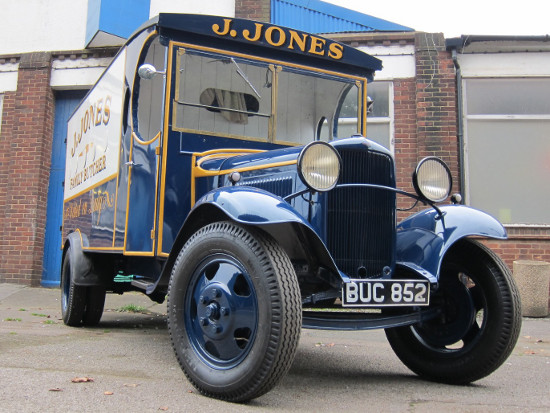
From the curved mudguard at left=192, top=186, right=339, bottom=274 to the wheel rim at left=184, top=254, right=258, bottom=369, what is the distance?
276 millimetres

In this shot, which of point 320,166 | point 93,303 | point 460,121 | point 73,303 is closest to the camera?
point 320,166

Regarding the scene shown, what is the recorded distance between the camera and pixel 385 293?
11.0ft

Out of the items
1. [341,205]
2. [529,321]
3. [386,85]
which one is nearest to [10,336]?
[341,205]

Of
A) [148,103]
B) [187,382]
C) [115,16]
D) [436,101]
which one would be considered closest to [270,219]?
[187,382]

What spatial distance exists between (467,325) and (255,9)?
8290 millimetres

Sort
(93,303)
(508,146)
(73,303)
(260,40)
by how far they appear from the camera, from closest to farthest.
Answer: (260,40), (73,303), (93,303), (508,146)

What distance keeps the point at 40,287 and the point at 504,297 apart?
8924 mm

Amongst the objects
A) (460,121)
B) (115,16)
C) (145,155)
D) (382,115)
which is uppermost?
(115,16)

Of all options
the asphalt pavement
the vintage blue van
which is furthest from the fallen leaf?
the vintage blue van

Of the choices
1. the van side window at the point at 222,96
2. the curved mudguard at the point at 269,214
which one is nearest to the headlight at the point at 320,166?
the curved mudguard at the point at 269,214

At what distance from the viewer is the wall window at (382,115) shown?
31.9ft

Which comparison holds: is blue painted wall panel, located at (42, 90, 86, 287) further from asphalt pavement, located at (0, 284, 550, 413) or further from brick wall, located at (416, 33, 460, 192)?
brick wall, located at (416, 33, 460, 192)

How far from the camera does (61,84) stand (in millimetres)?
10906

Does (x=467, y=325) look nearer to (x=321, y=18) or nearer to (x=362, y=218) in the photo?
(x=362, y=218)
